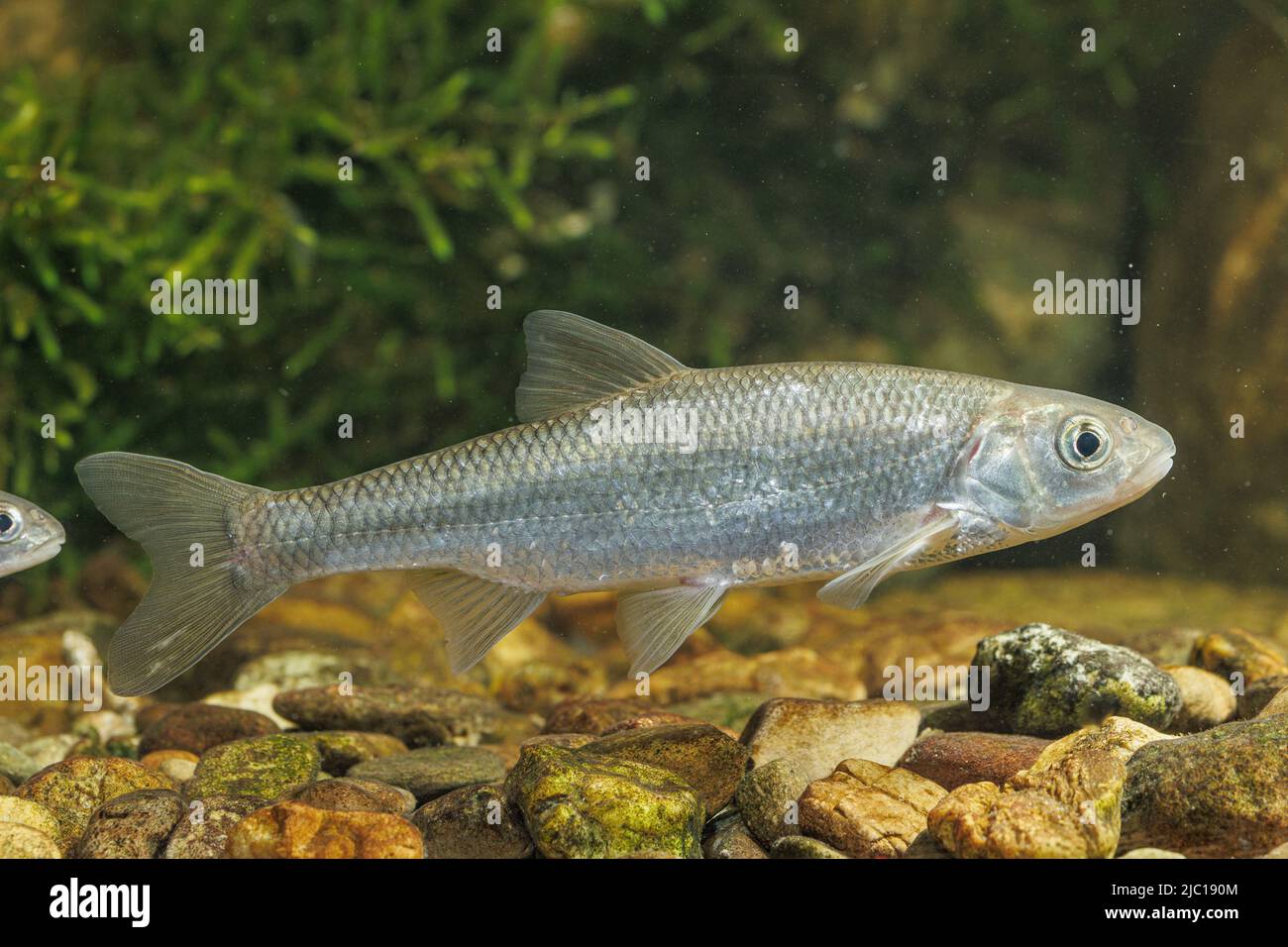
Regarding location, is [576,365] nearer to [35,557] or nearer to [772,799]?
[772,799]

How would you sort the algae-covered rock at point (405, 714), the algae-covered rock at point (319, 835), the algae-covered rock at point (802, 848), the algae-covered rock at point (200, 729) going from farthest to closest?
the algae-covered rock at point (405, 714) → the algae-covered rock at point (200, 729) → the algae-covered rock at point (802, 848) → the algae-covered rock at point (319, 835)

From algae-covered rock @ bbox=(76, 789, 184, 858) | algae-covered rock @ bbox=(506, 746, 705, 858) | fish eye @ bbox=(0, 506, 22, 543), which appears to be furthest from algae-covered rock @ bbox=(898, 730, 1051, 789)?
fish eye @ bbox=(0, 506, 22, 543)

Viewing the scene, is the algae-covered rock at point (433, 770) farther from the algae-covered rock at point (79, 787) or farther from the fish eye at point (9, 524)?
the fish eye at point (9, 524)

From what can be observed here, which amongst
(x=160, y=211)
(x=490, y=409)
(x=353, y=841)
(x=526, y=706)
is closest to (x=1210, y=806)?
(x=353, y=841)

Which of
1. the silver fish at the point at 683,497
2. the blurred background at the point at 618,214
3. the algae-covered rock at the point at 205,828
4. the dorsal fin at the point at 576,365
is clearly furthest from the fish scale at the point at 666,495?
the blurred background at the point at 618,214

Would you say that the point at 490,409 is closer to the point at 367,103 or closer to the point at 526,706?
the point at 367,103

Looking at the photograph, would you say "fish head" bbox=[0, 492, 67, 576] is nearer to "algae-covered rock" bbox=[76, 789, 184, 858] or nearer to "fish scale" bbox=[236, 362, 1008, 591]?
"fish scale" bbox=[236, 362, 1008, 591]
